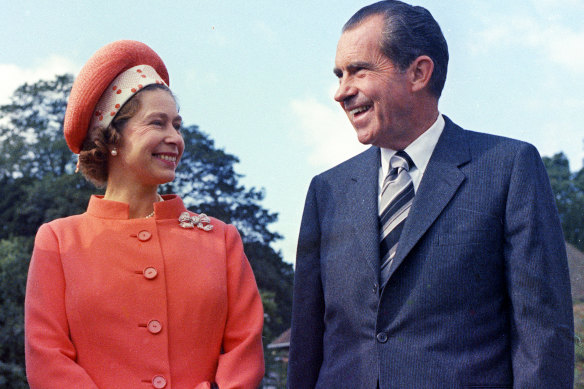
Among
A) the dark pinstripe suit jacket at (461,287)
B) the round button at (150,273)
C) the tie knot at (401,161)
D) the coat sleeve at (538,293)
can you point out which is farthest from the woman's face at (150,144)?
the coat sleeve at (538,293)

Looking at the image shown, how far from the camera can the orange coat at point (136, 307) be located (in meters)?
3.21

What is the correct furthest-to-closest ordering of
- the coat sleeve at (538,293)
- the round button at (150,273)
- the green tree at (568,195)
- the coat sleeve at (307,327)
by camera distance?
the green tree at (568,195), the coat sleeve at (307,327), the round button at (150,273), the coat sleeve at (538,293)

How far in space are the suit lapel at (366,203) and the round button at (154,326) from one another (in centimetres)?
94

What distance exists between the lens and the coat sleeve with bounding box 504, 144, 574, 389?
302 centimetres

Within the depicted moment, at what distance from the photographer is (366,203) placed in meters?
3.55

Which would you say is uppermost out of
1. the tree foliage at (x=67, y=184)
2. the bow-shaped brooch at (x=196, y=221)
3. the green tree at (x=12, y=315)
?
the tree foliage at (x=67, y=184)

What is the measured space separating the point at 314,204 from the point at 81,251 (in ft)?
3.87

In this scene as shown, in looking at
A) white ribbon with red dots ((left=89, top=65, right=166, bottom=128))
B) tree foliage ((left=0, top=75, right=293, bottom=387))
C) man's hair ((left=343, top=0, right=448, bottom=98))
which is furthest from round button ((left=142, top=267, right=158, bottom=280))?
tree foliage ((left=0, top=75, right=293, bottom=387))

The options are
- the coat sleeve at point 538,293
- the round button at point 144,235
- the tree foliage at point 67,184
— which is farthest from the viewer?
the tree foliage at point 67,184

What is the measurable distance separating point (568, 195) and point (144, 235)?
4241 cm

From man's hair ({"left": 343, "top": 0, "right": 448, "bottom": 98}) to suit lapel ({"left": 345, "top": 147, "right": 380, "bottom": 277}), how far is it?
1.55 feet

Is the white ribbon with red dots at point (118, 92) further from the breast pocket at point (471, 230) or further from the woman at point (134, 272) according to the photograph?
the breast pocket at point (471, 230)

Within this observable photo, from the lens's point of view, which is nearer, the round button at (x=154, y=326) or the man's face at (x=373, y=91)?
the round button at (x=154, y=326)

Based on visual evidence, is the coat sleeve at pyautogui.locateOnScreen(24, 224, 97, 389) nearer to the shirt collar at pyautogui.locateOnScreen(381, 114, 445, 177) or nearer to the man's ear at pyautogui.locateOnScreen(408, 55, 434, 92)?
the shirt collar at pyautogui.locateOnScreen(381, 114, 445, 177)
